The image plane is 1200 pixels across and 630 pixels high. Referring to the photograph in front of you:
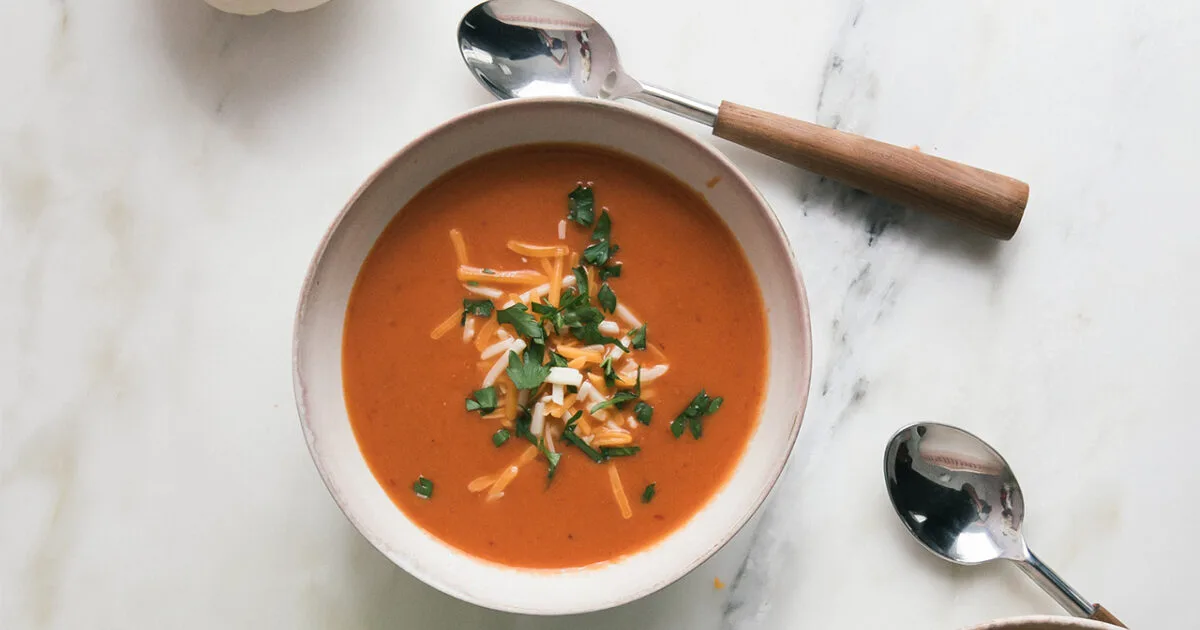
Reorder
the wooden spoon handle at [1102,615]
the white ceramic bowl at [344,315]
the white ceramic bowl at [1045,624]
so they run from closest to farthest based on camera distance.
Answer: the white ceramic bowl at [1045,624], the white ceramic bowl at [344,315], the wooden spoon handle at [1102,615]

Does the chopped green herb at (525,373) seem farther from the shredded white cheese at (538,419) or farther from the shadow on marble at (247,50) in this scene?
the shadow on marble at (247,50)

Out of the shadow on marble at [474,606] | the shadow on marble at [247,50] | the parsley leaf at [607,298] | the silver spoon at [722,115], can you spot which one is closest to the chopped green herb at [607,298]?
the parsley leaf at [607,298]

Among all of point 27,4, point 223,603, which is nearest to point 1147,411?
point 223,603

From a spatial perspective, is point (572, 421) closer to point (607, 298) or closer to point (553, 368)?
point (553, 368)

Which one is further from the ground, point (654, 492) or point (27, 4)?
point (27, 4)

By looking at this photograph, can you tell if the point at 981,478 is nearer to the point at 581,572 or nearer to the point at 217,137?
Answer: the point at 581,572

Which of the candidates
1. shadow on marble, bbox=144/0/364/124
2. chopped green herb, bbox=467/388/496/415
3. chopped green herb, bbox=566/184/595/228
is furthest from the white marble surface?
chopped green herb, bbox=467/388/496/415
